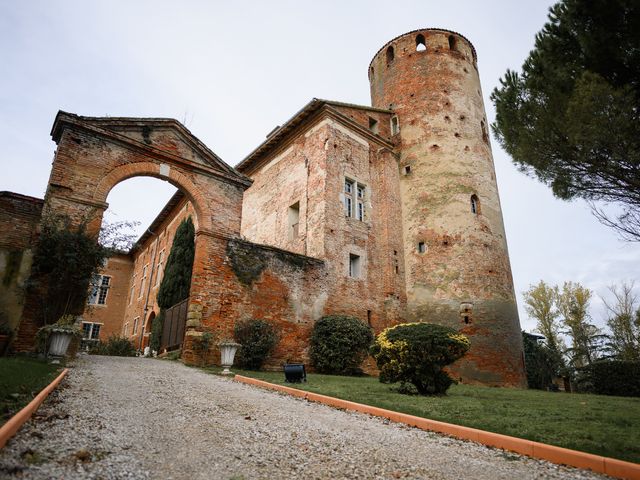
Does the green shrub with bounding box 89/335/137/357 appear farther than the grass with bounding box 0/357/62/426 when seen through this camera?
Yes

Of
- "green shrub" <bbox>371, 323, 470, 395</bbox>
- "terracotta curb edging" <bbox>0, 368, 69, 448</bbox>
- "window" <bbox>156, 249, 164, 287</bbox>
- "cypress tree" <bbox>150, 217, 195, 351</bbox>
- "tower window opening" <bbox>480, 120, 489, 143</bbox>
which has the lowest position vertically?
"terracotta curb edging" <bbox>0, 368, 69, 448</bbox>

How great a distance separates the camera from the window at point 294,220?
59.9ft

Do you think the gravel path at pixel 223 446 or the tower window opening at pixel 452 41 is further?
the tower window opening at pixel 452 41

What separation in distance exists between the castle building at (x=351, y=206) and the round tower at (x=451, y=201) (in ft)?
0.20

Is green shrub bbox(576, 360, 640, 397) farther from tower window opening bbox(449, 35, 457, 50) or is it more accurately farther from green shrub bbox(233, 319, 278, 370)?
tower window opening bbox(449, 35, 457, 50)

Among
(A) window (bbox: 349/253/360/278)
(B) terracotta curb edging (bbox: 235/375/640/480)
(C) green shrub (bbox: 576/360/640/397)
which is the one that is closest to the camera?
(B) terracotta curb edging (bbox: 235/375/640/480)

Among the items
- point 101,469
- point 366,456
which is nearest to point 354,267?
point 366,456

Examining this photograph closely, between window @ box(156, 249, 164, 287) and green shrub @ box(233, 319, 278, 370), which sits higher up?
window @ box(156, 249, 164, 287)

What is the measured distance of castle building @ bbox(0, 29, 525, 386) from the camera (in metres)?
12.5

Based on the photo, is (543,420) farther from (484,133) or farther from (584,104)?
(484,133)

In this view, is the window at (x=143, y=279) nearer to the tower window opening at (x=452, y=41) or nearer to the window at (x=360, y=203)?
the window at (x=360, y=203)

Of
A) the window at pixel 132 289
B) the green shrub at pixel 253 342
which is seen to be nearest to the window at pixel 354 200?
the green shrub at pixel 253 342

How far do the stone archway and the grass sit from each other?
3653 millimetres

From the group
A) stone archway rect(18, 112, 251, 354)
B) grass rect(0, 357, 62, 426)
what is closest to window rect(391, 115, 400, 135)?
stone archway rect(18, 112, 251, 354)
